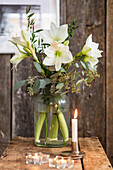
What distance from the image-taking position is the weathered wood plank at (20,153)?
906mm

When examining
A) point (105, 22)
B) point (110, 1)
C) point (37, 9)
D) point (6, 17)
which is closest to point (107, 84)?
point (105, 22)

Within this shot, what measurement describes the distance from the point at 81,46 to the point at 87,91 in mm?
280

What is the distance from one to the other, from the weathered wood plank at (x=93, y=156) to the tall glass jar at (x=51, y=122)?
12 centimetres

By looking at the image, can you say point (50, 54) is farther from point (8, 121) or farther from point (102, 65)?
point (8, 121)

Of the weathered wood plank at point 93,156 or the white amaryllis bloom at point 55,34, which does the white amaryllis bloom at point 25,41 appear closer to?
the white amaryllis bloom at point 55,34

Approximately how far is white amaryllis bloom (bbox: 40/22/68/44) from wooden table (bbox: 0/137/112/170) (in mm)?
512

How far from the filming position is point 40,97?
1.20m

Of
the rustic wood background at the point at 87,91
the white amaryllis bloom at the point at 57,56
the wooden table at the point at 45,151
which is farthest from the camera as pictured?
the rustic wood background at the point at 87,91

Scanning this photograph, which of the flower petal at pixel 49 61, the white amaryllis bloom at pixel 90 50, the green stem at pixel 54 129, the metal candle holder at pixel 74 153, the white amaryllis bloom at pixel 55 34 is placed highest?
the white amaryllis bloom at pixel 55 34

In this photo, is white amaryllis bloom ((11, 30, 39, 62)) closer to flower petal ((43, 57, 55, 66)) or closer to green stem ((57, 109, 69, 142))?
flower petal ((43, 57, 55, 66))

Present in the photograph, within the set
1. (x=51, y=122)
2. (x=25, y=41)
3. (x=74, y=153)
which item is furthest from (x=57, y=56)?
(x=74, y=153)

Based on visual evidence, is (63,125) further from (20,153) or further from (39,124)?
(20,153)

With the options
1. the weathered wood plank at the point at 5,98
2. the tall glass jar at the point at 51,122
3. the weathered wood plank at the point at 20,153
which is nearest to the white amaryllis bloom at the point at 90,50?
the tall glass jar at the point at 51,122

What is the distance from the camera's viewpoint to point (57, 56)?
42.4 inches
